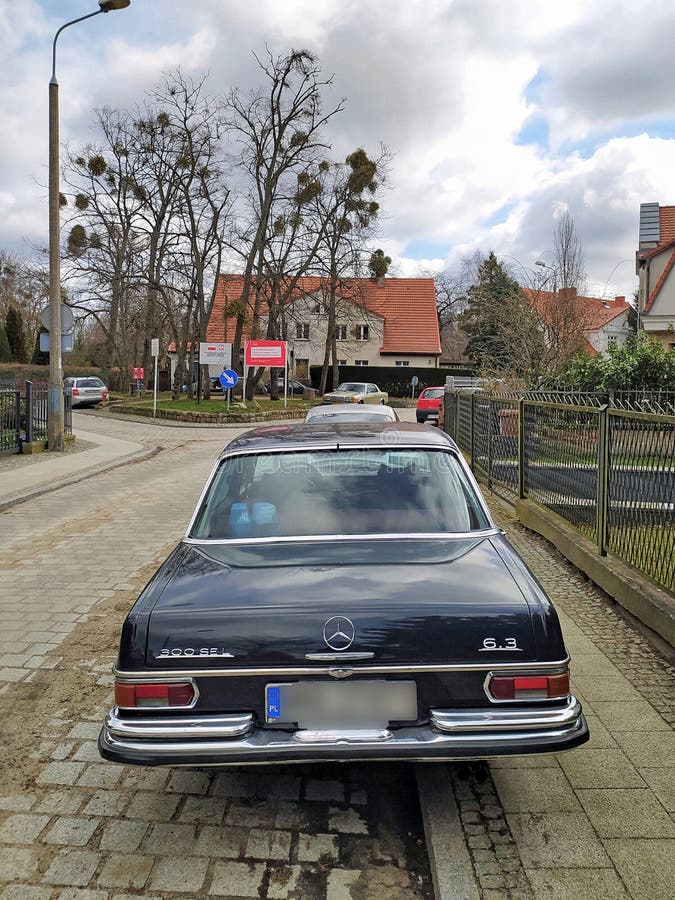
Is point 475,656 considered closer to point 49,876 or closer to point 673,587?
point 49,876

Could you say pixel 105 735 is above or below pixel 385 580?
below

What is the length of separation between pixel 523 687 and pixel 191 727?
1202 millimetres

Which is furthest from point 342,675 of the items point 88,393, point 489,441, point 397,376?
point 397,376

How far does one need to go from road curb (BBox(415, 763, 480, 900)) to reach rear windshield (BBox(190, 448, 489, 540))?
110 cm

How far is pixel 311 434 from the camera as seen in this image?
4.60 meters

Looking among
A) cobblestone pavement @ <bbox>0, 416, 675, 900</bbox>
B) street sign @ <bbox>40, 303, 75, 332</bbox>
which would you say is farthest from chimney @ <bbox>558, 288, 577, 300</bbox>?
cobblestone pavement @ <bbox>0, 416, 675, 900</bbox>

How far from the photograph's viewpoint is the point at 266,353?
37375mm

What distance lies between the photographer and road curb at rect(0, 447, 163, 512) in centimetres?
1212

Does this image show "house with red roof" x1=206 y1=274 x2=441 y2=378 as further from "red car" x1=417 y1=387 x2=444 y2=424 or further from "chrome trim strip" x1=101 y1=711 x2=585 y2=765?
"chrome trim strip" x1=101 y1=711 x2=585 y2=765

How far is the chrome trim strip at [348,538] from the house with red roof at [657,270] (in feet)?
89.6

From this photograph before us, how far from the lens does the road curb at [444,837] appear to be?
106 inches

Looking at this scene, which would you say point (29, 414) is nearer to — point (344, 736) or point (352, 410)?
point (352, 410)

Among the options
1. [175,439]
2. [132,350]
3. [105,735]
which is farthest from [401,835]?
[132,350]

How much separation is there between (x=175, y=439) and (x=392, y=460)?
22.1 metres
